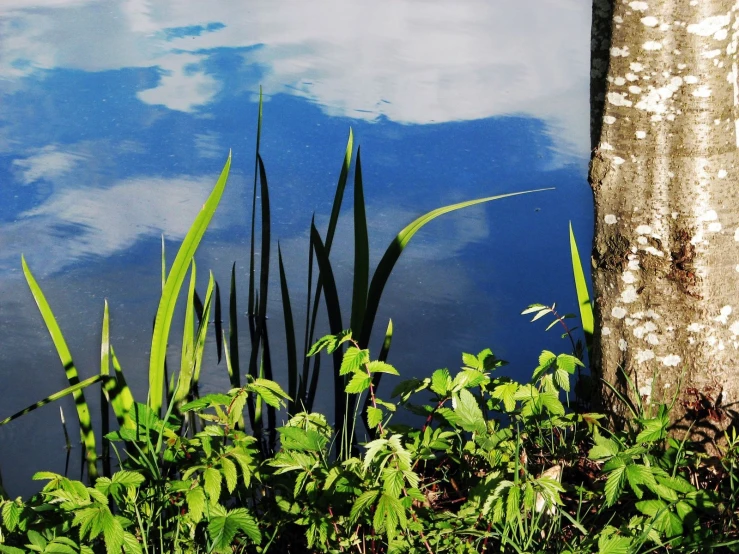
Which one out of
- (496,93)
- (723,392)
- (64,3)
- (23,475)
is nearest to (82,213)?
(23,475)

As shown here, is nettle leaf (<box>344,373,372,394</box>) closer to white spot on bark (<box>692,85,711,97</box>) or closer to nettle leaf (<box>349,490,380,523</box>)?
nettle leaf (<box>349,490,380,523</box>)

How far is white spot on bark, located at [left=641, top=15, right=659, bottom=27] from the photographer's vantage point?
1.15m

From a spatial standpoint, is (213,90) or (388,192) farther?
(213,90)

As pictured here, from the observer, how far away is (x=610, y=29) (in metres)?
1.21

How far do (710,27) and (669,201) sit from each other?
9.5 inches

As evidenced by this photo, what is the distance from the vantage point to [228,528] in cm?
97

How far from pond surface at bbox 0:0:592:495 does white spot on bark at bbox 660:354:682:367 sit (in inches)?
34.7

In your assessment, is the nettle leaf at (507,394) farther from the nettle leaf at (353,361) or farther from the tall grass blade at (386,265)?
the tall grass blade at (386,265)

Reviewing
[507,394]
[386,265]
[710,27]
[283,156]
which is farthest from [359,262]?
[283,156]

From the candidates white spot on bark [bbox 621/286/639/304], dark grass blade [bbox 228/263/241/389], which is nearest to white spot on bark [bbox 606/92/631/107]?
white spot on bark [bbox 621/286/639/304]

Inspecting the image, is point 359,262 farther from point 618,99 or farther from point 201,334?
point 618,99

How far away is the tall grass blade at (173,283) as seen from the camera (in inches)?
46.3

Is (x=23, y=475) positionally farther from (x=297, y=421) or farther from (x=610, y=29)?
(x=610, y=29)

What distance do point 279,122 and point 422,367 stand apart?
1979mm
